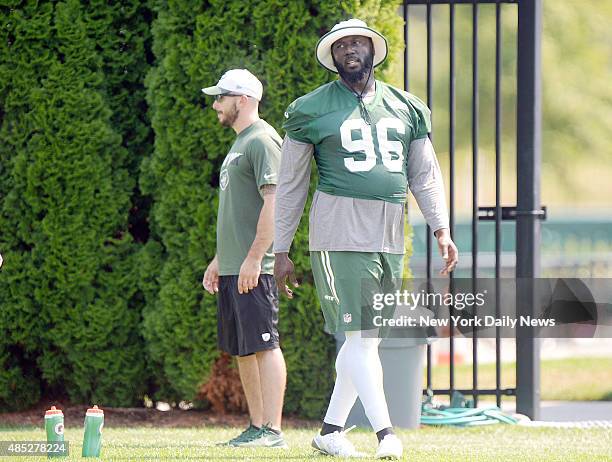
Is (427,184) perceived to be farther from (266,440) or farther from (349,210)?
(266,440)

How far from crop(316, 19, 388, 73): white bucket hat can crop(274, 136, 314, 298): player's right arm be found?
44cm

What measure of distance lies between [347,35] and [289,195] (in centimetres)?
78

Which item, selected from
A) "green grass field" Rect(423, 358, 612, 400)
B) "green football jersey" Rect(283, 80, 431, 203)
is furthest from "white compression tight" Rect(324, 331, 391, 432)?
"green grass field" Rect(423, 358, 612, 400)

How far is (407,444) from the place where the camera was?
602 cm

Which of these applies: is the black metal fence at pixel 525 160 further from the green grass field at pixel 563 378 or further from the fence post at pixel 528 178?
the green grass field at pixel 563 378

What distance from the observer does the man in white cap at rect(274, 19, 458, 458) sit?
4.89m

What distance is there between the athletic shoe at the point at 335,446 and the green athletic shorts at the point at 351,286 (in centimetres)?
49

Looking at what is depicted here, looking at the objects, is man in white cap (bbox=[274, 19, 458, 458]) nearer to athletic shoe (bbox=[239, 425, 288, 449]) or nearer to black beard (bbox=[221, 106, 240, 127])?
athletic shoe (bbox=[239, 425, 288, 449])

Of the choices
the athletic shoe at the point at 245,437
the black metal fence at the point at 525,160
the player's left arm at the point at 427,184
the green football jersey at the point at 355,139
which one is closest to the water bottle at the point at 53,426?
the athletic shoe at the point at 245,437

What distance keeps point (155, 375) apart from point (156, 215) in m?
1.10

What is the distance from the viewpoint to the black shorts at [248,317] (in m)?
5.70

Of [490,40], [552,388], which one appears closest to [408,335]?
[552,388]

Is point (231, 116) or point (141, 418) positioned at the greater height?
point (231, 116)

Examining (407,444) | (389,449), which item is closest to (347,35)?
(389,449)
